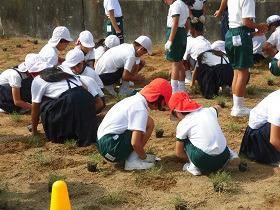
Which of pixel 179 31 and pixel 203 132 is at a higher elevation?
pixel 179 31

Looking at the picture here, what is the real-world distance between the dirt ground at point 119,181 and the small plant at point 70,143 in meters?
0.01

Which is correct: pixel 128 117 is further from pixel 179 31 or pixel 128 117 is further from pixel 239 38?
pixel 179 31

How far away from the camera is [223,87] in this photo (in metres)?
8.17

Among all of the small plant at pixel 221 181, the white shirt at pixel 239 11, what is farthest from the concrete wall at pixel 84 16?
the small plant at pixel 221 181

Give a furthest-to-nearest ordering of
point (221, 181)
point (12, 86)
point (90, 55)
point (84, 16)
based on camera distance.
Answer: point (84, 16)
point (90, 55)
point (12, 86)
point (221, 181)

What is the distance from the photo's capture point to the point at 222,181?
5.02 meters

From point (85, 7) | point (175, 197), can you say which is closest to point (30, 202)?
point (175, 197)

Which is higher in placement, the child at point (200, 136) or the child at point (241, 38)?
the child at point (241, 38)

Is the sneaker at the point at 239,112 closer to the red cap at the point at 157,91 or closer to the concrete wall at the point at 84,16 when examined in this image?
the red cap at the point at 157,91

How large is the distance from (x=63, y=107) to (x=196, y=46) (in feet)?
8.79

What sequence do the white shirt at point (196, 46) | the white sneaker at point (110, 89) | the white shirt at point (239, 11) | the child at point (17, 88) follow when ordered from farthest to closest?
the white sneaker at point (110, 89), the white shirt at point (196, 46), the child at point (17, 88), the white shirt at point (239, 11)

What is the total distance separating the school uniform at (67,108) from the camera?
614 centimetres

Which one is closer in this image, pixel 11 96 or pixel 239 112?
pixel 239 112

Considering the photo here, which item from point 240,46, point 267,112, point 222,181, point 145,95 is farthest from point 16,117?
point 267,112
